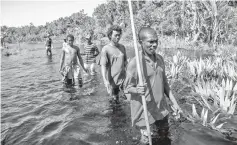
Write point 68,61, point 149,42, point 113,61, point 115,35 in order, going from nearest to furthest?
point 149,42 < point 115,35 < point 113,61 < point 68,61

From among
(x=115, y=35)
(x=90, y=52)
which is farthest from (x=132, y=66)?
(x=90, y=52)

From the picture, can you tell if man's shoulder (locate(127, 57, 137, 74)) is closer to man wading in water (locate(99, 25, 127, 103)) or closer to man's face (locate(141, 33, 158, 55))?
man's face (locate(141, 33, 158, 55))

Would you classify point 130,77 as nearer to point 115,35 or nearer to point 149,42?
point 149,42

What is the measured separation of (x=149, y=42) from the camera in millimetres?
2504

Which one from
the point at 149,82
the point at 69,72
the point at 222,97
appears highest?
the point at 149,82

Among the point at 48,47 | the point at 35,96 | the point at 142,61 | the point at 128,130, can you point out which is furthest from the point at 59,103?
the point at 48,47

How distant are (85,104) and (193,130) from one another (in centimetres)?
273

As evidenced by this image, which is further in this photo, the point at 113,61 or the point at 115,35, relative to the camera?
the point at 113,61

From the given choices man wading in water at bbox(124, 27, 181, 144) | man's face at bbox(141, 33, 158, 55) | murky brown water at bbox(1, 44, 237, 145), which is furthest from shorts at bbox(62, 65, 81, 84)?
man's face at bbox(141, 33, 158, 55)

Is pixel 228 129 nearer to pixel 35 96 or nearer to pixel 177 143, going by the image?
pixel 177 143

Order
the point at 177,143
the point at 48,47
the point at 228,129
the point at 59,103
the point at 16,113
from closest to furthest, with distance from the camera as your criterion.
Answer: the point at 177,143, the point at 228,129, the point at 16,113, the point at 59,103, the point at 48,47

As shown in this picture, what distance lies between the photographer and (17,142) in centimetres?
371

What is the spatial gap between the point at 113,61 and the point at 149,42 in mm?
1878

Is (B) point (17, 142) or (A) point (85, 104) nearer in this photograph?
(B) point (17, 142)
